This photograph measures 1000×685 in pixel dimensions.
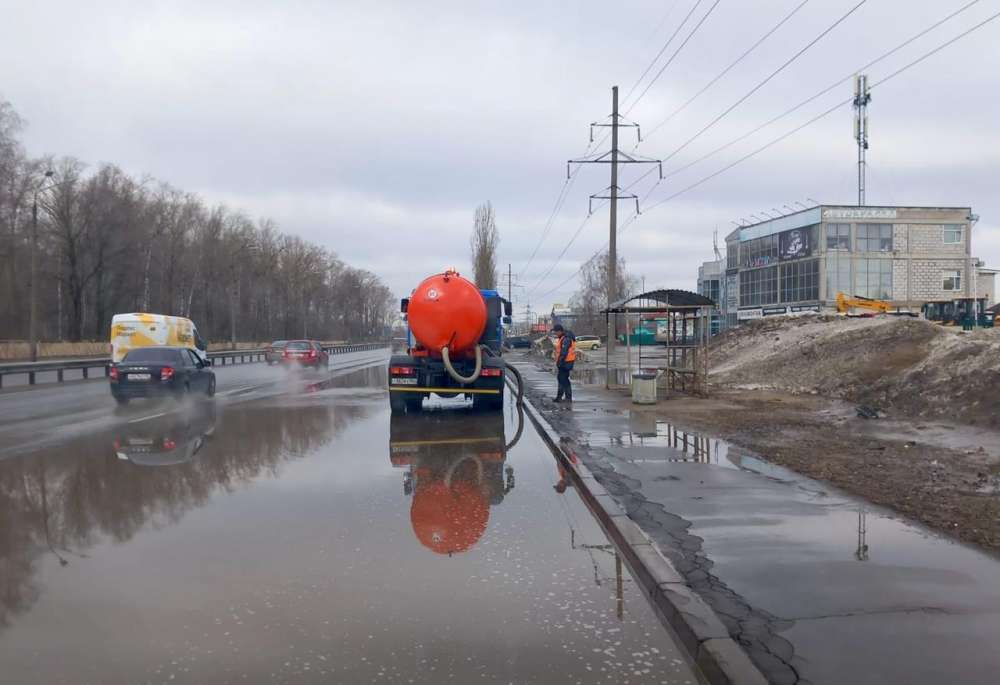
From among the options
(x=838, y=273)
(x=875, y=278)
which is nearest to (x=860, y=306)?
(x=838, y=273)

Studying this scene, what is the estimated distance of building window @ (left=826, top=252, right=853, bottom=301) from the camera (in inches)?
2589

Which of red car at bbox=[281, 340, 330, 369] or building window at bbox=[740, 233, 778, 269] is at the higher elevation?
building window at bbox=[740, 233, 778, 269]

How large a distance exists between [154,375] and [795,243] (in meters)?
59.9

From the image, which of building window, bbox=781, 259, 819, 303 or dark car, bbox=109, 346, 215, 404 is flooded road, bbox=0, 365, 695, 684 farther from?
building window, bbox=781, 259, 819, 303

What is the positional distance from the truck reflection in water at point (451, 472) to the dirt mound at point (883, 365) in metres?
7.69

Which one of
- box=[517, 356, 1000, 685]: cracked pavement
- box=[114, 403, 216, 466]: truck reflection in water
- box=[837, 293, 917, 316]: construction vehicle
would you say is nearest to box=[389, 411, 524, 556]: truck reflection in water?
box=[517, 356, 1000, 685]: cracked pavement

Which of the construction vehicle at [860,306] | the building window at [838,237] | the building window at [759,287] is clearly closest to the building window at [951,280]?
the building window at [838,237]

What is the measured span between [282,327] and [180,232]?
26615 mm

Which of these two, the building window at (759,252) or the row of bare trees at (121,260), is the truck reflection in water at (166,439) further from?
the building window at (759,252)

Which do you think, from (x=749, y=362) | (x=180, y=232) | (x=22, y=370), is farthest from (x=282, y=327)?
(x=749, y=362)

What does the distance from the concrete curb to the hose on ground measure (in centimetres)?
835

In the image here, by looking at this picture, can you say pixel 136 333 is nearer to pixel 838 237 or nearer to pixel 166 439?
pixel 166 439

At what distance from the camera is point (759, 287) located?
7531 centimetres

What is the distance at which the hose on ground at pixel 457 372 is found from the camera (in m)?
16.7
